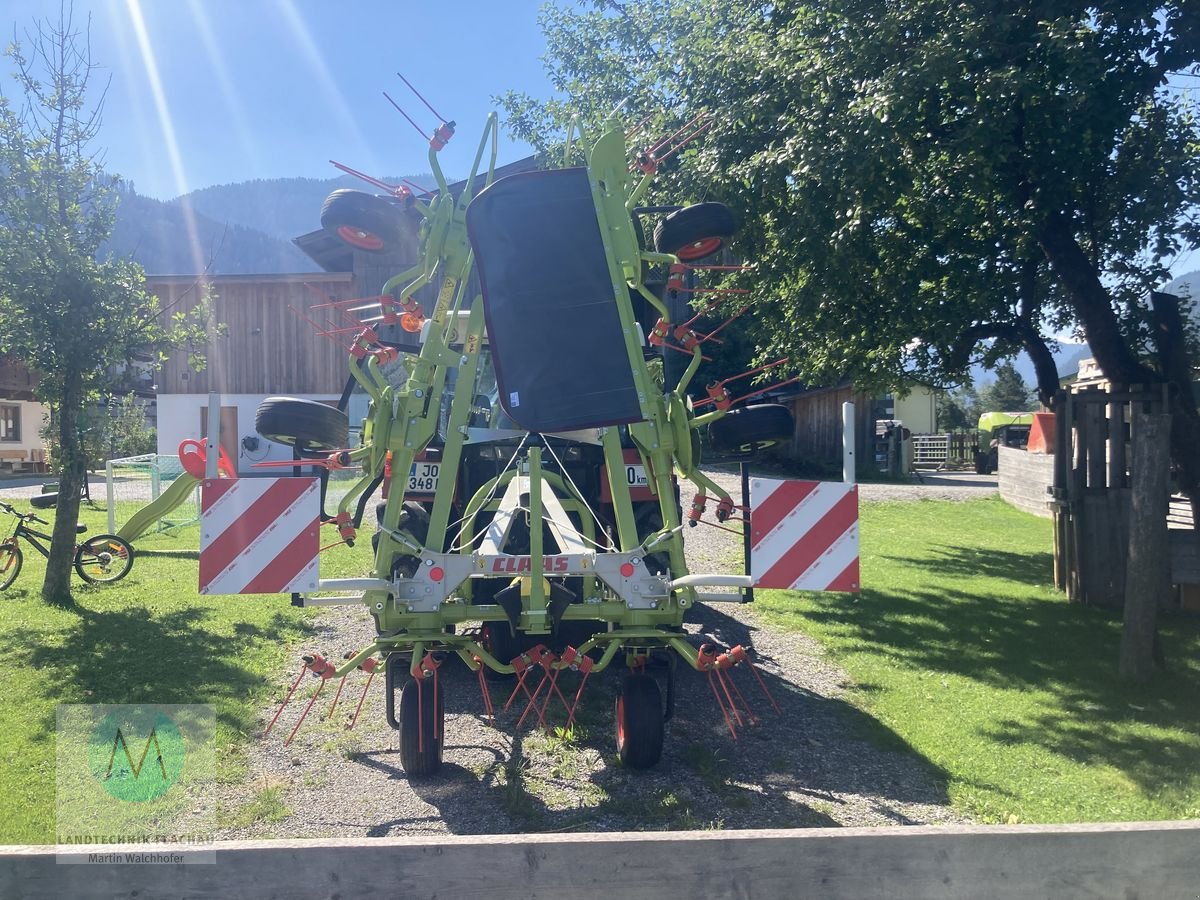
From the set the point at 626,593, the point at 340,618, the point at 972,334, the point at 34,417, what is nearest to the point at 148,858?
the point at 626,593

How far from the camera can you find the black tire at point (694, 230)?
524 centimetres

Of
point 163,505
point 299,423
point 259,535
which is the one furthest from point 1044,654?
point 163,505

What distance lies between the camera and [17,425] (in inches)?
1316

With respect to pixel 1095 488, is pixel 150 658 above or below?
below

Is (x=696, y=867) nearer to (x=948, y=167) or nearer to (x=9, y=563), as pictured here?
(x=948, y=167)

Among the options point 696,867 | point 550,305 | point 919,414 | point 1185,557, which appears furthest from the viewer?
point 919,414

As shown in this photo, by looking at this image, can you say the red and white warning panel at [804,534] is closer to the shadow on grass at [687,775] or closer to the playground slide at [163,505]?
the shadow on grass at [687,775]

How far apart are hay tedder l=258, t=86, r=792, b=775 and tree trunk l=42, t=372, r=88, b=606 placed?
4532mm

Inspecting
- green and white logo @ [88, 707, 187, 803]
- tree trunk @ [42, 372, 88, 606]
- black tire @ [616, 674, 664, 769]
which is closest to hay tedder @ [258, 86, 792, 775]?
black tire @ [616, 674, 664, 769]

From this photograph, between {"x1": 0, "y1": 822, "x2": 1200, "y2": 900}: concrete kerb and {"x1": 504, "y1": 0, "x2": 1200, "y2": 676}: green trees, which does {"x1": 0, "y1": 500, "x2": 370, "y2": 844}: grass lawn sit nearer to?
{"x1": 0, "y1": 822, "x2": 1200, "y2": 900}: concrete kerb

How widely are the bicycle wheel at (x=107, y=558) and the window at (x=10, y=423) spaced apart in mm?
27764

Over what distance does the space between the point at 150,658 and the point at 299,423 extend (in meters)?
3.11

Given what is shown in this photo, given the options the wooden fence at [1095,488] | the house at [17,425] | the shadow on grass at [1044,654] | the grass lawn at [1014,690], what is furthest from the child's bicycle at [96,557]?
the house at [17,425]

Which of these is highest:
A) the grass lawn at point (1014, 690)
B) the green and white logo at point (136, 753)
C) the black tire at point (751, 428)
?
the black tire at point (751, 428)
